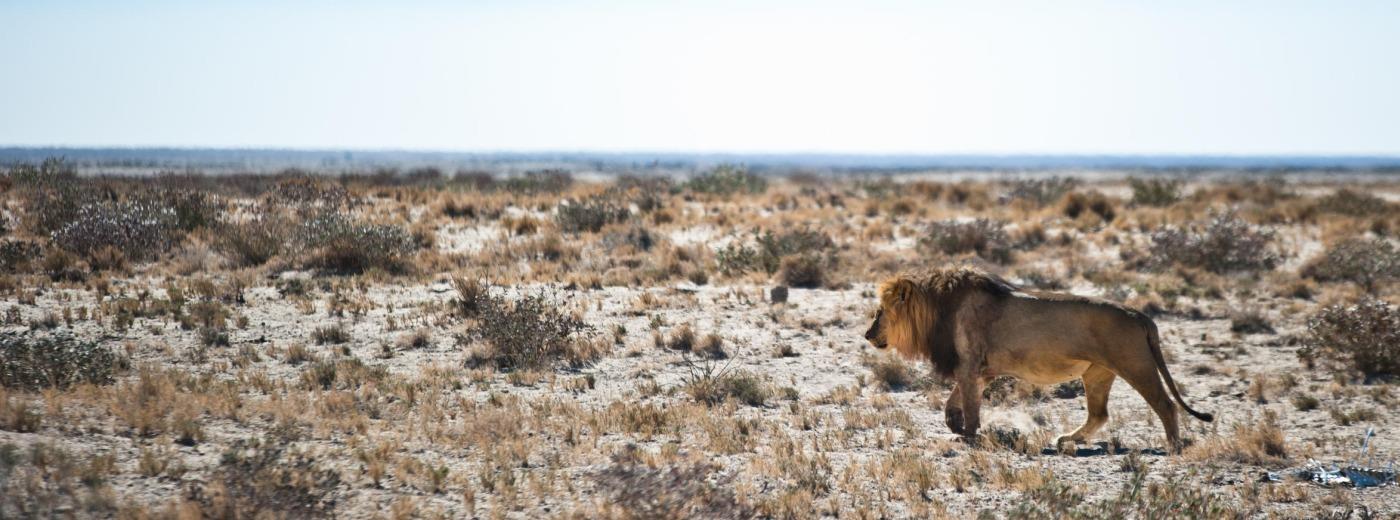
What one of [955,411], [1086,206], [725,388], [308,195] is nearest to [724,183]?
[1086,206]

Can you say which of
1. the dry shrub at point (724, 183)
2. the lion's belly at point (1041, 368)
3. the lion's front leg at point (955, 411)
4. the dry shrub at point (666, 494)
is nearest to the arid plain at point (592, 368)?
the dry shrub at point (666, 494)

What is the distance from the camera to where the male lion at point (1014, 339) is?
7.98 meters

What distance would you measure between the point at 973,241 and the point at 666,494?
49.2 ft

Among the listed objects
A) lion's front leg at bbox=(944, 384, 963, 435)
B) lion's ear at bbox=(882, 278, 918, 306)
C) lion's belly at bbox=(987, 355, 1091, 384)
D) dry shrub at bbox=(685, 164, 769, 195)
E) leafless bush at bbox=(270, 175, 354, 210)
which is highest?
lion's ear at bbox=(882, 278, 918, 306)

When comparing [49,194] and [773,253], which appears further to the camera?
[49,194]

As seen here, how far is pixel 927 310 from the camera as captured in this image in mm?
8672

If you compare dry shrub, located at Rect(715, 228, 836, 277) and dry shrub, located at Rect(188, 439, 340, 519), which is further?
dry shrub, located at Rect(715, 228, 836, 277)

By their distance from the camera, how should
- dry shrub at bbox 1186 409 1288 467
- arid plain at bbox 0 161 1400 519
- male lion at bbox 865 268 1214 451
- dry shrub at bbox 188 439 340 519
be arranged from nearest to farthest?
dry shrub at bbox 188 439 340 519 → arid plain at bbox 0 161 1400 519 → male lion at bbox 865 268 1214 451 → dry shrub at bbox 1186 409 1288 467

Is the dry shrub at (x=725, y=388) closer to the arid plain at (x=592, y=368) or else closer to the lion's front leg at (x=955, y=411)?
the arid plain at (x=592, y=368)

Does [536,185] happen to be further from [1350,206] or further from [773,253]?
[1350,206]

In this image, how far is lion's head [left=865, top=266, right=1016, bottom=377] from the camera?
8.57 m

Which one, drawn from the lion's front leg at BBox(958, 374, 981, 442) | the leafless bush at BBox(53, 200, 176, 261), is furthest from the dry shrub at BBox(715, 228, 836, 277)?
the leafless bush at BBox(53, 200, 176, 261)

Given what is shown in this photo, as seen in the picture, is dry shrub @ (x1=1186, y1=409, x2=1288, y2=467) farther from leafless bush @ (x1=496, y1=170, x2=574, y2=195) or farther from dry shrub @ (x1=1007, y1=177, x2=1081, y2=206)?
dry shrub @ (x1=1007, y1=177, x2=1081, y2=206)

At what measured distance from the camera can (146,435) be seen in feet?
24.4
